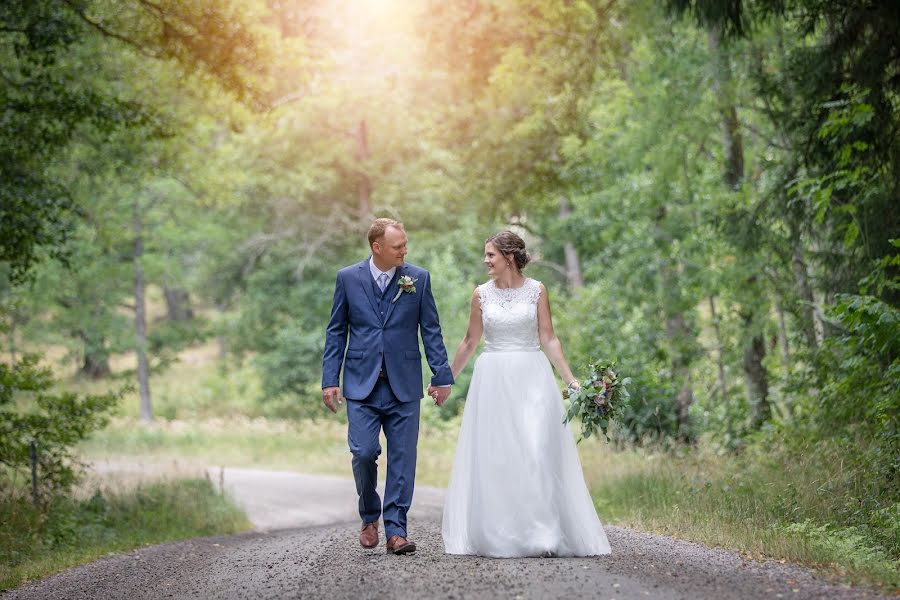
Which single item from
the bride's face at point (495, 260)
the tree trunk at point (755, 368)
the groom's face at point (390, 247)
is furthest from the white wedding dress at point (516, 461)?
the tree trunk at point (755, 368)

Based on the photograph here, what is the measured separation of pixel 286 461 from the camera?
77.6 feet

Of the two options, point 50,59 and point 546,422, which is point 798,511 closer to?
point 546,422

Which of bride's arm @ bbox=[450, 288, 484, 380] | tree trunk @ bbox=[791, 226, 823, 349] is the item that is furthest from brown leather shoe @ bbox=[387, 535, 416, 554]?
tree trunk @ bbox=[791, 226, 823, 349]

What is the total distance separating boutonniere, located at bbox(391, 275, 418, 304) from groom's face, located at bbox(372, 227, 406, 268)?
0.48 feet

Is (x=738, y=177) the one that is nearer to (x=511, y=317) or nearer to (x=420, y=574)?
(x=511, y=317)

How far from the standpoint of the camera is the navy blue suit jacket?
7105 millimetres

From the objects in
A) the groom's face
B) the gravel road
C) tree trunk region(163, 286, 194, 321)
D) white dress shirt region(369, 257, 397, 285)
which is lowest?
the gravel road

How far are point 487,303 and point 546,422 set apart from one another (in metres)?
1.01

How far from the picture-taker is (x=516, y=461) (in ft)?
23.9

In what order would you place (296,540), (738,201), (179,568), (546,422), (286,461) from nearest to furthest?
1. (546,422)
2. (179,568)
3. (296,540)
4. (738,201)
5. (286,461)

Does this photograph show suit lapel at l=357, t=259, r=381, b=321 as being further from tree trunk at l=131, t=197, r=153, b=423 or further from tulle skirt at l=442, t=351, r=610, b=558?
tree trunk at l=131, t=197, r=153, b=423

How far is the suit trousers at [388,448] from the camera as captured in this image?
23.1 ft

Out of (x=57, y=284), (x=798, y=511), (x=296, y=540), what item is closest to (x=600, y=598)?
(x=798, y=511)

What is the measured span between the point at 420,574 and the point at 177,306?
154 feet
